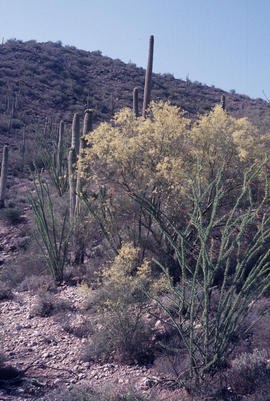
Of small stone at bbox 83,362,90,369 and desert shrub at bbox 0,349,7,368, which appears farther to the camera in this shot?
small stone at bbox 83,362,90,369

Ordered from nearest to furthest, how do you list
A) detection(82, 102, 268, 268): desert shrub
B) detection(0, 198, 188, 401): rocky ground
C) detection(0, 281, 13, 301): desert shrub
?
detection(0, 198, 188, 401): rocky ground < detection(82, 102, 268, 268): desert shrub < detection(0, 281, 13, 301): desert shrub

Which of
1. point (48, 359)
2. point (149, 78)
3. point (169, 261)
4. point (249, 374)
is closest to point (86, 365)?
point (48, 359)

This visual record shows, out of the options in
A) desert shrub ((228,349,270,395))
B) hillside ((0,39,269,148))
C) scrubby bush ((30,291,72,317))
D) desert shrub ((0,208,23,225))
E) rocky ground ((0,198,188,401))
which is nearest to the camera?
desert shrub ((228,349,270,395))

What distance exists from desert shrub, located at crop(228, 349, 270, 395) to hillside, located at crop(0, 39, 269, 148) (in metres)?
24.2

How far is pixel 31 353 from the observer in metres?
7.35

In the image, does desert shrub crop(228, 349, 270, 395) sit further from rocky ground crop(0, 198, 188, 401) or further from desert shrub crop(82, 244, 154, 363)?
desert shrub crop(82, 244, 154, 363)

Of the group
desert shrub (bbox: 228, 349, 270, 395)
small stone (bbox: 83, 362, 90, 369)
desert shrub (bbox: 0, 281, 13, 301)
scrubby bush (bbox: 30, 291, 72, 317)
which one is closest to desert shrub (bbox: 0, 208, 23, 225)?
desert shrub (bbox: 0, 281, 13, 301)

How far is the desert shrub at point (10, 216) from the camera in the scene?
1644 cm

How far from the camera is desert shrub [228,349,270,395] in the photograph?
16.6ft

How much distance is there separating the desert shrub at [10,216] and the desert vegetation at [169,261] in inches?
170

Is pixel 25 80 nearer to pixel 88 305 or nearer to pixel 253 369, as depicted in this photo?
pixel 88 305

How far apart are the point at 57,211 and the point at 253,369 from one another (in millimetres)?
10101

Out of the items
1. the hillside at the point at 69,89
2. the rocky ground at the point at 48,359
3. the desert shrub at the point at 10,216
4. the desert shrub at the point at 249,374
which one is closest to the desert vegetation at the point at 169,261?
→ the desert shrub at the point at 249,374

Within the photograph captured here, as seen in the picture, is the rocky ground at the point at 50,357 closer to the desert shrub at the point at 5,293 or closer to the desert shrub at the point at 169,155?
the desert shrub at the point at 5,293
